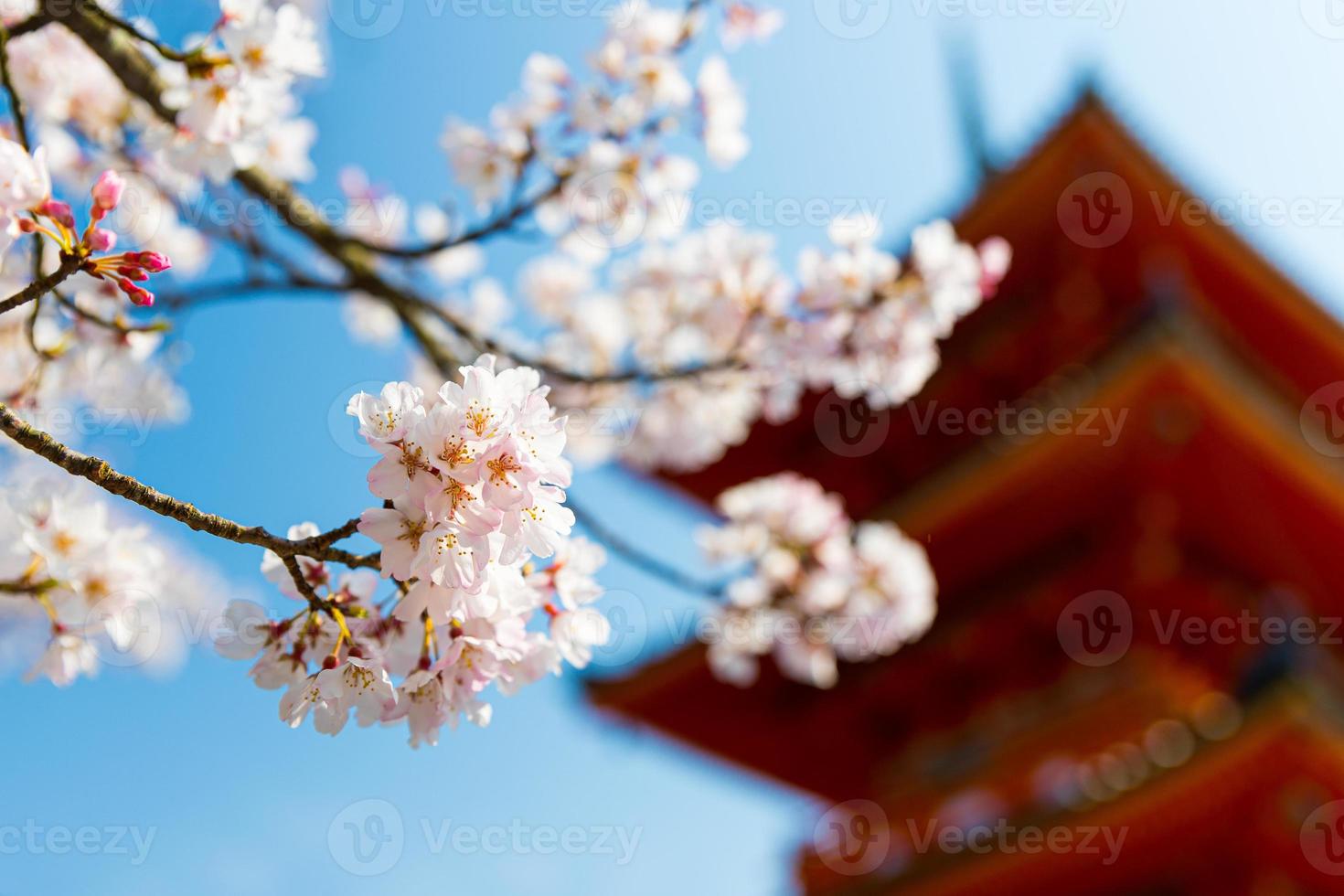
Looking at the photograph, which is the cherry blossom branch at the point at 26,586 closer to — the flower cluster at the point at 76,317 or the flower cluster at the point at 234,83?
the flower cluster at the point at 76,317

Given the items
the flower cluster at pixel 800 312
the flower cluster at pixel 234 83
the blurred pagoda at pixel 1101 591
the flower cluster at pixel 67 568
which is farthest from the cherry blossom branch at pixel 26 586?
the blurred pagoda at pixel 1101 591

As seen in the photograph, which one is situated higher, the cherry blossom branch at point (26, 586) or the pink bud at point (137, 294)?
the cherry blossom branch at point (26, 586)

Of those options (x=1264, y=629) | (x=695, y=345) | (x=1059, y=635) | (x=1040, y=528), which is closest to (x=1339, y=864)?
(x=1264, y=629)

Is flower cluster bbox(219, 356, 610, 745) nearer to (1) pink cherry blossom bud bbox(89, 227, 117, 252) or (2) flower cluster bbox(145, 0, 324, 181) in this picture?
(1) pink cherry blossom bud bbox(89, 227, 117, 252)

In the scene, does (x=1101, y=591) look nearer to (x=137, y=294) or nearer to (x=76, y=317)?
(x=76, y=317)

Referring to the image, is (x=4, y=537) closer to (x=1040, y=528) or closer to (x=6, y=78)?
(x=6, y=78)

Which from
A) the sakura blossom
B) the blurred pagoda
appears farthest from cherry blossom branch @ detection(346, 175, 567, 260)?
the blurred pagoda

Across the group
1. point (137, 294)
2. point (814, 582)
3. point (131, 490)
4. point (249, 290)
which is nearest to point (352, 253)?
point (249, 290)

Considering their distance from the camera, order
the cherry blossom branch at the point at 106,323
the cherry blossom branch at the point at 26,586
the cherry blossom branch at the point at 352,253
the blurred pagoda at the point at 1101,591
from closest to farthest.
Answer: the cherry blossom branch at the point at 26,586, the cherry blossom branch at the point at 106,323, the cherry blossom branch at the point at 352,253, the blurred pagoda at the point at 1101,591
